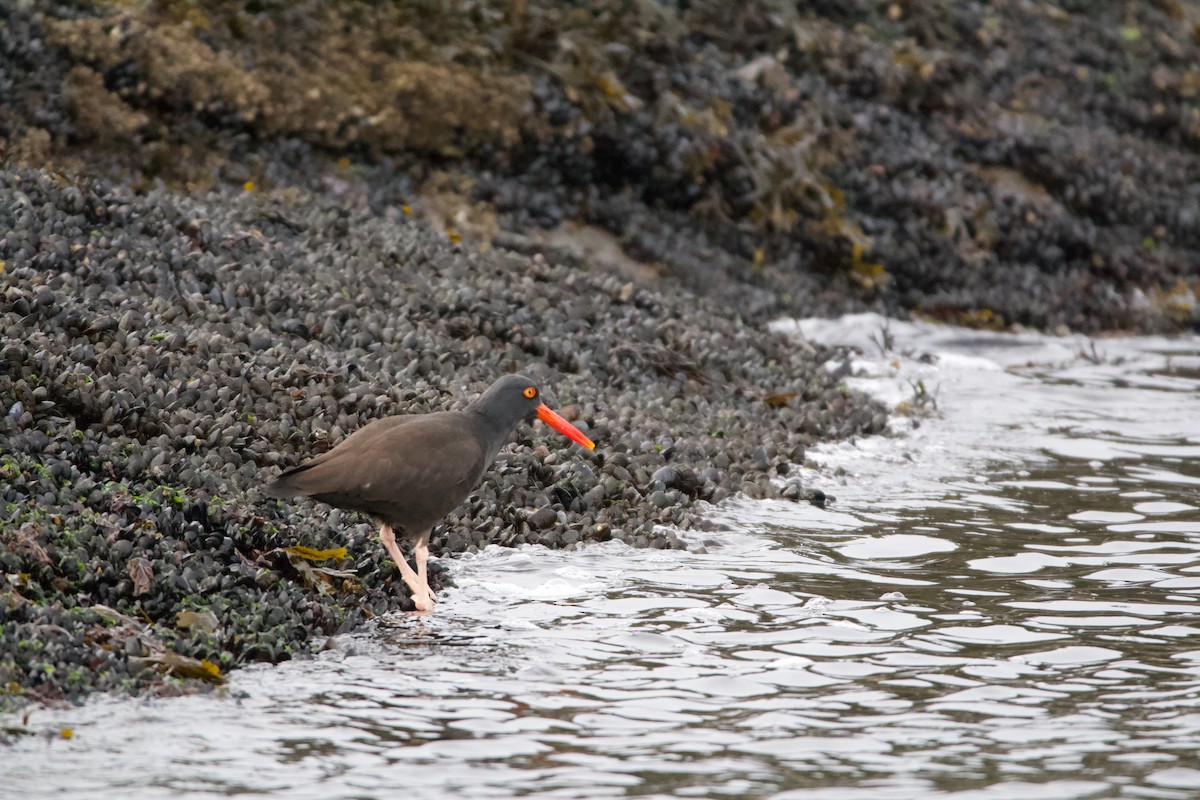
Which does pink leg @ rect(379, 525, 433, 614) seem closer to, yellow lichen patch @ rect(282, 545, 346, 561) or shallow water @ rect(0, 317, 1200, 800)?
shallow water @ rect(0, 317, 1200, 800)

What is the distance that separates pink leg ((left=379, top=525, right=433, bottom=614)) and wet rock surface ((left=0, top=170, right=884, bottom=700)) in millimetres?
191

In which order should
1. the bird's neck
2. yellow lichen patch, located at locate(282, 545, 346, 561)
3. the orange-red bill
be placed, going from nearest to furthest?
yellow lichen patch, located at locate(282, 545, 346, 561) < the bird's neck < the orange-red bill

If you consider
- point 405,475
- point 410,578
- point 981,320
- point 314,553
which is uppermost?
point 981,320

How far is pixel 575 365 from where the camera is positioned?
12.2m

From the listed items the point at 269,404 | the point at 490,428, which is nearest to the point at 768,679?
the point at 490,428

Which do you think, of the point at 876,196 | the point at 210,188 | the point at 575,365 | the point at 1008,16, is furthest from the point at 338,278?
the point at 1008,16

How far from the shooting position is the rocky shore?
7.71 meters

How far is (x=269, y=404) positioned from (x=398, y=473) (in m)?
1.86

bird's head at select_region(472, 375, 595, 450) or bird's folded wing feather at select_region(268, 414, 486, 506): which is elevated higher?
bird's head at select_region(472, 375, 595, 450)

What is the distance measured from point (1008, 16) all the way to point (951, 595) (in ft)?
62.0

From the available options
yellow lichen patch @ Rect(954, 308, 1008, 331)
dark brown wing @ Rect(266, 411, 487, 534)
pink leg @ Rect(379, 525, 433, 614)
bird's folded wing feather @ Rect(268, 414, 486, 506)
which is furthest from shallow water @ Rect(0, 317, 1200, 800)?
yellow lichen patch @ Rect(954, 308, 1008, 331)

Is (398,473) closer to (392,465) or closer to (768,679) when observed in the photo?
(392,465)

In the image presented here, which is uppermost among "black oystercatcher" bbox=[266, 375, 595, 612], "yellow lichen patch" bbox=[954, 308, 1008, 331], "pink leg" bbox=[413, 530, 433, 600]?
"yellow lichen patch" bbox=[954, 308, 1008, 331]

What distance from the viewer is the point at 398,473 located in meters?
7.61
